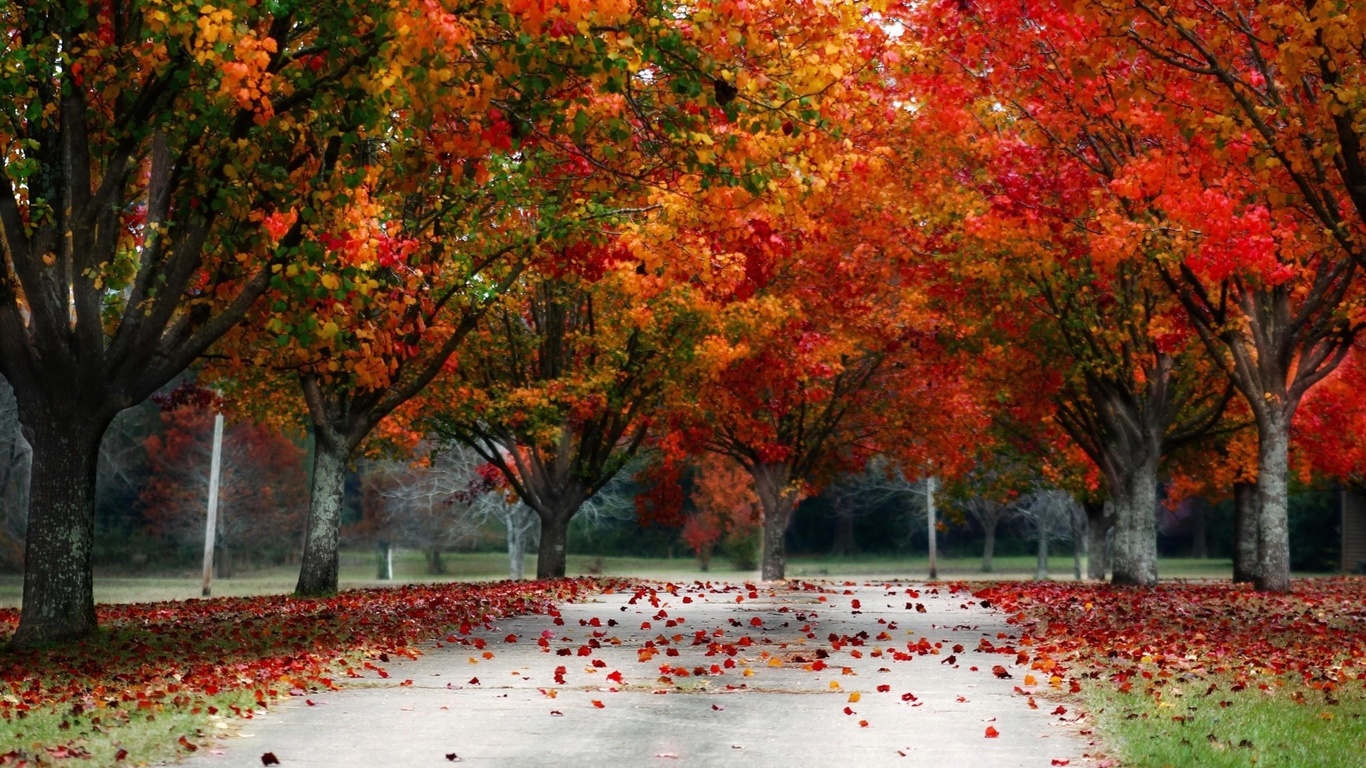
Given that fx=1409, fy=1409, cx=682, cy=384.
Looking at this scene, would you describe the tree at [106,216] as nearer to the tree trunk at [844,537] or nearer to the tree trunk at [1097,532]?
the tree trunk at [1097,532]

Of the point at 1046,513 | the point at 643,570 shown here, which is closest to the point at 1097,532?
the point at 1046,513

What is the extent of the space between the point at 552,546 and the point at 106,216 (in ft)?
56.8

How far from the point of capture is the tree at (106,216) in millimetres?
12461

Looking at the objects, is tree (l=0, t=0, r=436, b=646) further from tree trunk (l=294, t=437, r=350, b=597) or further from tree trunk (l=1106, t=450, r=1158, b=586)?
tree trunk (l=1106, t=450, r=1158, b=586)

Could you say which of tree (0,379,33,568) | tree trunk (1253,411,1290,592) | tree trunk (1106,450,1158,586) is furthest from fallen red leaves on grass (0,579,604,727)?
tree (0,379,33,568)

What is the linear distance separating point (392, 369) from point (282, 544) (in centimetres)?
4453

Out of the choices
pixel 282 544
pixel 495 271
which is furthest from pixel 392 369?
pixel 282 544

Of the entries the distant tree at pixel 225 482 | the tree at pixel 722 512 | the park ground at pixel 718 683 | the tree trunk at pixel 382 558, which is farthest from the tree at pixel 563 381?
the tree trunk at pixel 382 558

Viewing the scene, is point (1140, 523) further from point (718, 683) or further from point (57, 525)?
point (57, 525)

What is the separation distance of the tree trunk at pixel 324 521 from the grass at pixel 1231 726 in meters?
15.1

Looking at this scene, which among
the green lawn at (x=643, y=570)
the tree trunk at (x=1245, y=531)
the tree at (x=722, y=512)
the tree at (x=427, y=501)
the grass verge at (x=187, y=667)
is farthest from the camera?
the tree at (x=722, y=512)

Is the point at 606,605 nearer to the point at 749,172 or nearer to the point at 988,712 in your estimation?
the point at 749,172

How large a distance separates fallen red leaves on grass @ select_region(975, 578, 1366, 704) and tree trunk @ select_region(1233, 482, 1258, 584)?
10123 millimetres

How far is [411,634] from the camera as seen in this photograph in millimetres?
13859
